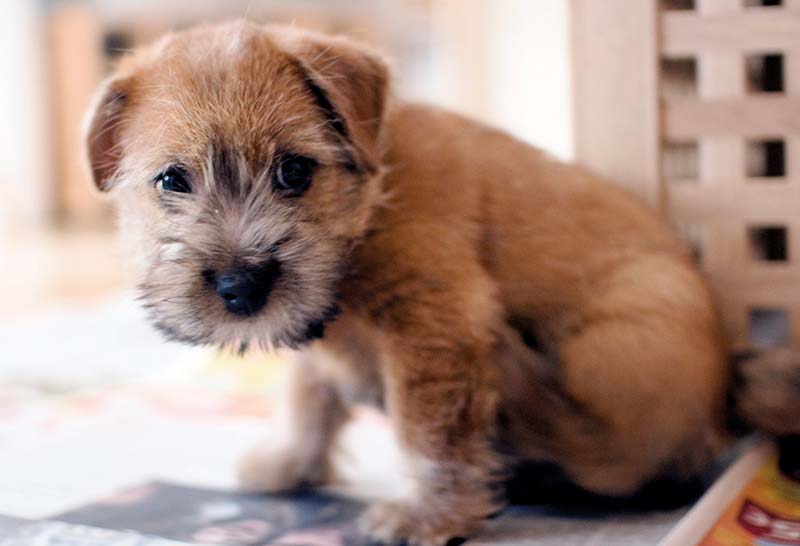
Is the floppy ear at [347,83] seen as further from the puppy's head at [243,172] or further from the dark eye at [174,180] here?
the dark eye at [174,180]

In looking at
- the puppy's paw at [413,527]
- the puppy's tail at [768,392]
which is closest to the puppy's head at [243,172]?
the puppy's paw at [413,527]

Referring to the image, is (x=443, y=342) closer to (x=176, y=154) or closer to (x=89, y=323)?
(x=176, y=154)

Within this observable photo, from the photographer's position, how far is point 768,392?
202cm

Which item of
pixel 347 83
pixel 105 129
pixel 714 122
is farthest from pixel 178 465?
pixel 714 122

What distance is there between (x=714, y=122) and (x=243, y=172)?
45.0 inches

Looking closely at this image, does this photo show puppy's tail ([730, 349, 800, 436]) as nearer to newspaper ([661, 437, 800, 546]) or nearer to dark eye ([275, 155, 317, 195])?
newspaper ([661, 437, 800, 546])

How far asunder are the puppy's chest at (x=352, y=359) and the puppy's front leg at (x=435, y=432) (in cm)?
8

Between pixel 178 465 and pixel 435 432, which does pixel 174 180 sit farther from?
pixel 178 465

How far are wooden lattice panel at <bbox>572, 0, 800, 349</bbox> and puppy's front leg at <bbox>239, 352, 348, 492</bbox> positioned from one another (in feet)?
2.72

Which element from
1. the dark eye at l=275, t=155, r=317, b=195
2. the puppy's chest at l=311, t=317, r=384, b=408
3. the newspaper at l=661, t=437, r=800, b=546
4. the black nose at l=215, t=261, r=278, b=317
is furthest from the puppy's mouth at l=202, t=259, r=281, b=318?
the newspaper at l=661, t=437, r=800, b=546

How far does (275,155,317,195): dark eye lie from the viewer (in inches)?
64.0

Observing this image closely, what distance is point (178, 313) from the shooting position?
1.59 meters

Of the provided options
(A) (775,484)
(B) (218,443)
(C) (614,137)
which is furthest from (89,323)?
(A) (775,484)

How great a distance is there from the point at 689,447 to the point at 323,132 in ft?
3.18
